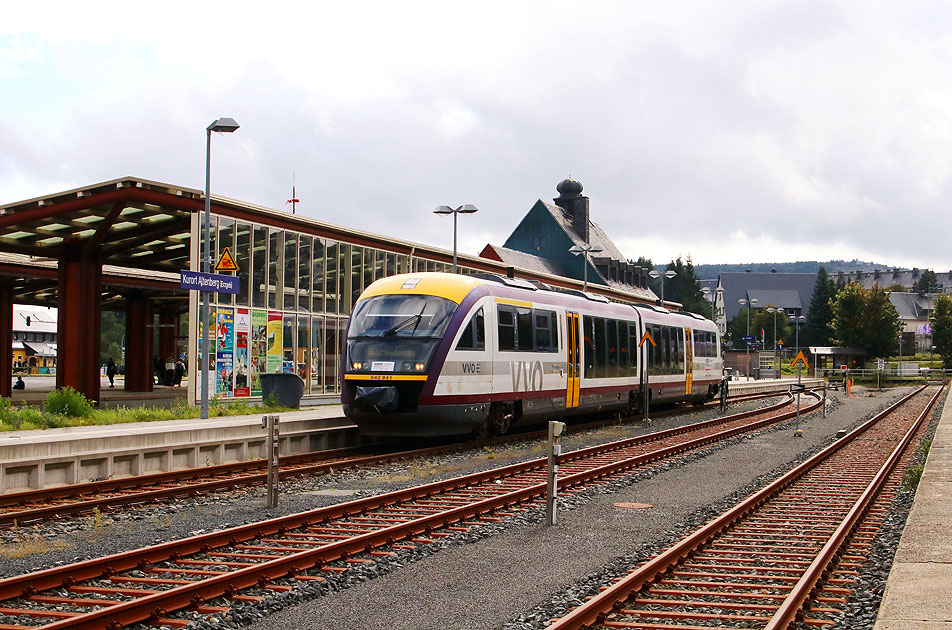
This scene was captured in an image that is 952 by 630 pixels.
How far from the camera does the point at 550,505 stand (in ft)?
37.6

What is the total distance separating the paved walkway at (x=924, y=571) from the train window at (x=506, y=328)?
8.40 m

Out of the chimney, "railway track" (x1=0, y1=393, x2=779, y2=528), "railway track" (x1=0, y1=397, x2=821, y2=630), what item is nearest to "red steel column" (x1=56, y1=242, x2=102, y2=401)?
"railway track" (x1=0, y1=393, x2=779, y2=528)

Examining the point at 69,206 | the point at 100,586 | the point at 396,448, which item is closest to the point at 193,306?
the point at 69,206

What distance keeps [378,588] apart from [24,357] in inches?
3321

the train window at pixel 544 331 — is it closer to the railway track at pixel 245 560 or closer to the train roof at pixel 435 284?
the train roof at pixel 435 284

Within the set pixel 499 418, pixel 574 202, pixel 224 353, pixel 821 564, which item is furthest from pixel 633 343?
pixel 574 202

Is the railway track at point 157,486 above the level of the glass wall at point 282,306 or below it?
below

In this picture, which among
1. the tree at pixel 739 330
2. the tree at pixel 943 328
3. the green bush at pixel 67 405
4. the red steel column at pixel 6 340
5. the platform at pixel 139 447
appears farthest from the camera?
the tree at pixel 739 330

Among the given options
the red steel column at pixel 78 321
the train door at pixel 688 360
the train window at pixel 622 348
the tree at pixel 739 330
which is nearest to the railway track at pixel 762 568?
the train window at pixel 622 348

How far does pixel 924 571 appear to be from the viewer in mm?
8258

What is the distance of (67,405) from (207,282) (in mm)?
3818

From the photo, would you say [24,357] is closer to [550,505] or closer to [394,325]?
[394,325]

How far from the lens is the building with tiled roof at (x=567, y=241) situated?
7894cm

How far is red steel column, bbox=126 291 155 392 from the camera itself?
136ft
